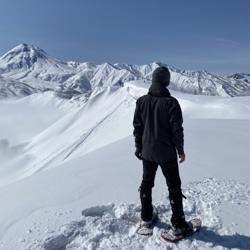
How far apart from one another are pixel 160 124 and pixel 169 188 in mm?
915

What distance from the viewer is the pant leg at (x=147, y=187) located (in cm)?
538

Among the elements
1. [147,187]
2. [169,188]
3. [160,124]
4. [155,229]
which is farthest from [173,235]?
[160,124]

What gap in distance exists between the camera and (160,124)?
201 inches

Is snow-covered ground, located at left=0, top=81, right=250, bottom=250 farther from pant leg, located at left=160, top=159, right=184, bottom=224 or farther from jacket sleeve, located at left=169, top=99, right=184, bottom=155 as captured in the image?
jacket sleeve, located at left=169, top=99, right=184, bottom=155

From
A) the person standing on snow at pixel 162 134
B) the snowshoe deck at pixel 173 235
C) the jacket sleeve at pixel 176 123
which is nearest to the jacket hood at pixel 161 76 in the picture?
the person standing on snow at pixel 162 134

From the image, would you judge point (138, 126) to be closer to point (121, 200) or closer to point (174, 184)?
point (174, 184)

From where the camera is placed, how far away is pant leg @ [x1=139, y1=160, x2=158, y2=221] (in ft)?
17.7

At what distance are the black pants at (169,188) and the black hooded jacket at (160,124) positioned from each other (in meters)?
0.12

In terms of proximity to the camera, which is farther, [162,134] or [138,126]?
[138,126]

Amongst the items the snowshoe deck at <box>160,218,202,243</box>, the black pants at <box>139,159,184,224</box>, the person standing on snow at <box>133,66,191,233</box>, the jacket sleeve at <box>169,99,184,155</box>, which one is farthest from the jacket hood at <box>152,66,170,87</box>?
the snowshoe deck at <box>160,218,202,243</box>

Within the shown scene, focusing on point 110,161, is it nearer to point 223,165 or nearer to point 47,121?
point 223,165

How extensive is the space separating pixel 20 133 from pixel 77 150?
191 feet

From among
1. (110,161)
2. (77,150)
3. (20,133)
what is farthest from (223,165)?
(20,133)

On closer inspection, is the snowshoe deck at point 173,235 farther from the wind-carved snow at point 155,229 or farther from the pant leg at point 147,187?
the pant leg at point 147,187
